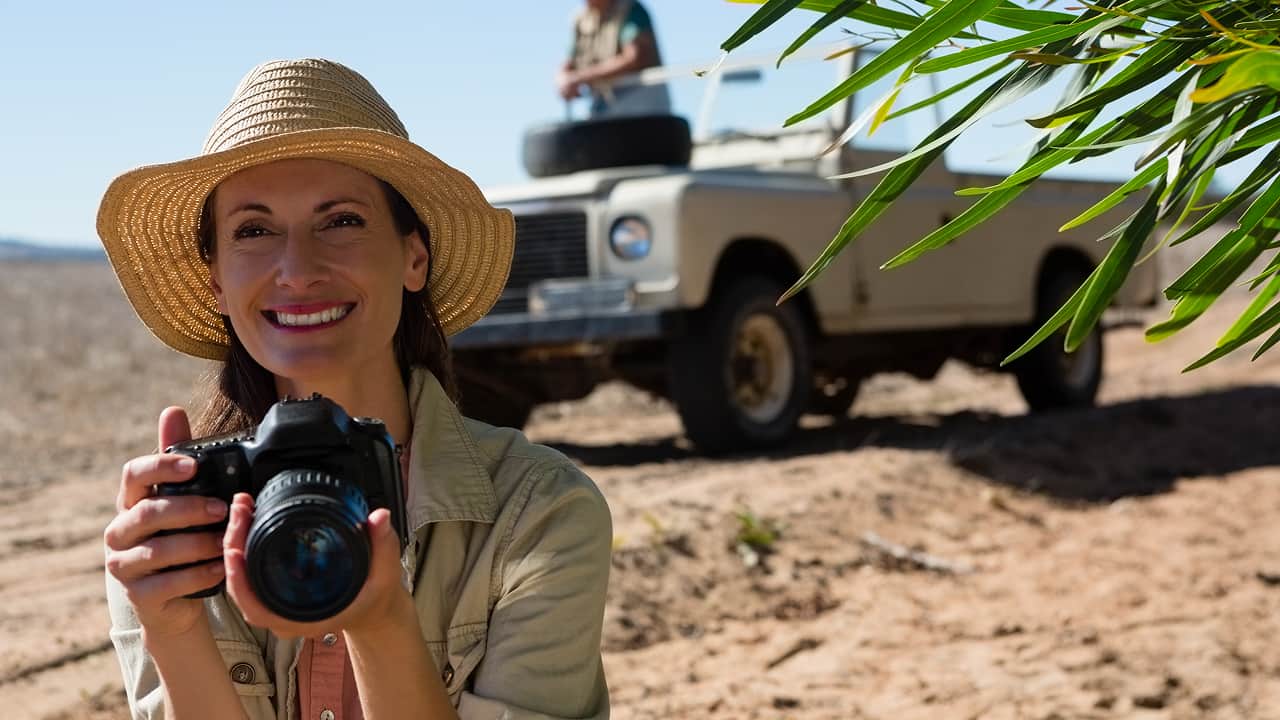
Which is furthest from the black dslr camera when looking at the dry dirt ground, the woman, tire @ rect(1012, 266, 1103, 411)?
tire @ rect(1012, 266, 1103, 411)

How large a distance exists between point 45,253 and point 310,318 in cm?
5763

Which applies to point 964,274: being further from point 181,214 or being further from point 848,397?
point 181,214

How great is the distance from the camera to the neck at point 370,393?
207 cm

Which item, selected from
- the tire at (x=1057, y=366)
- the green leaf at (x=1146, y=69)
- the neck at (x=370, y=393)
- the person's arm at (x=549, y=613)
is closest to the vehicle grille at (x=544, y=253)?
the tire at (x=1057, y=366)

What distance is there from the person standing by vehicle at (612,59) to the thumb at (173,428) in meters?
5.90

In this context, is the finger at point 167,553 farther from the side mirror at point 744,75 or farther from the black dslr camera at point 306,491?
the side mirror at point 744,75

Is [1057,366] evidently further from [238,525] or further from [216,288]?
[238,525]

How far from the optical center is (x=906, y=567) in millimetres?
5043

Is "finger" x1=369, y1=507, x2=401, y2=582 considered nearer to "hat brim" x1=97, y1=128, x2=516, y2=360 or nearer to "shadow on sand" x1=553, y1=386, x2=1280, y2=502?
"hat brim" x1=97, y1=128, x2=516, y2=360

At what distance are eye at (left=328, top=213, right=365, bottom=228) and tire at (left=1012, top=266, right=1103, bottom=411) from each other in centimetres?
687

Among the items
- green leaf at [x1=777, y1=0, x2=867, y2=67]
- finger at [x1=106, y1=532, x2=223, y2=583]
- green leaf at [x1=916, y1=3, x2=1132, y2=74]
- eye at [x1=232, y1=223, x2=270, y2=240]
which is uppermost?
green leaf at [x1=777, y1=0, x2=867, y2=67]

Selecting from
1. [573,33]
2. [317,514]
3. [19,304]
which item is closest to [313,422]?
[317,514]

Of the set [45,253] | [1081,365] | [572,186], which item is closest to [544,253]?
[572,186]

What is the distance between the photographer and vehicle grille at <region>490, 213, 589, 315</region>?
6.76 metres
